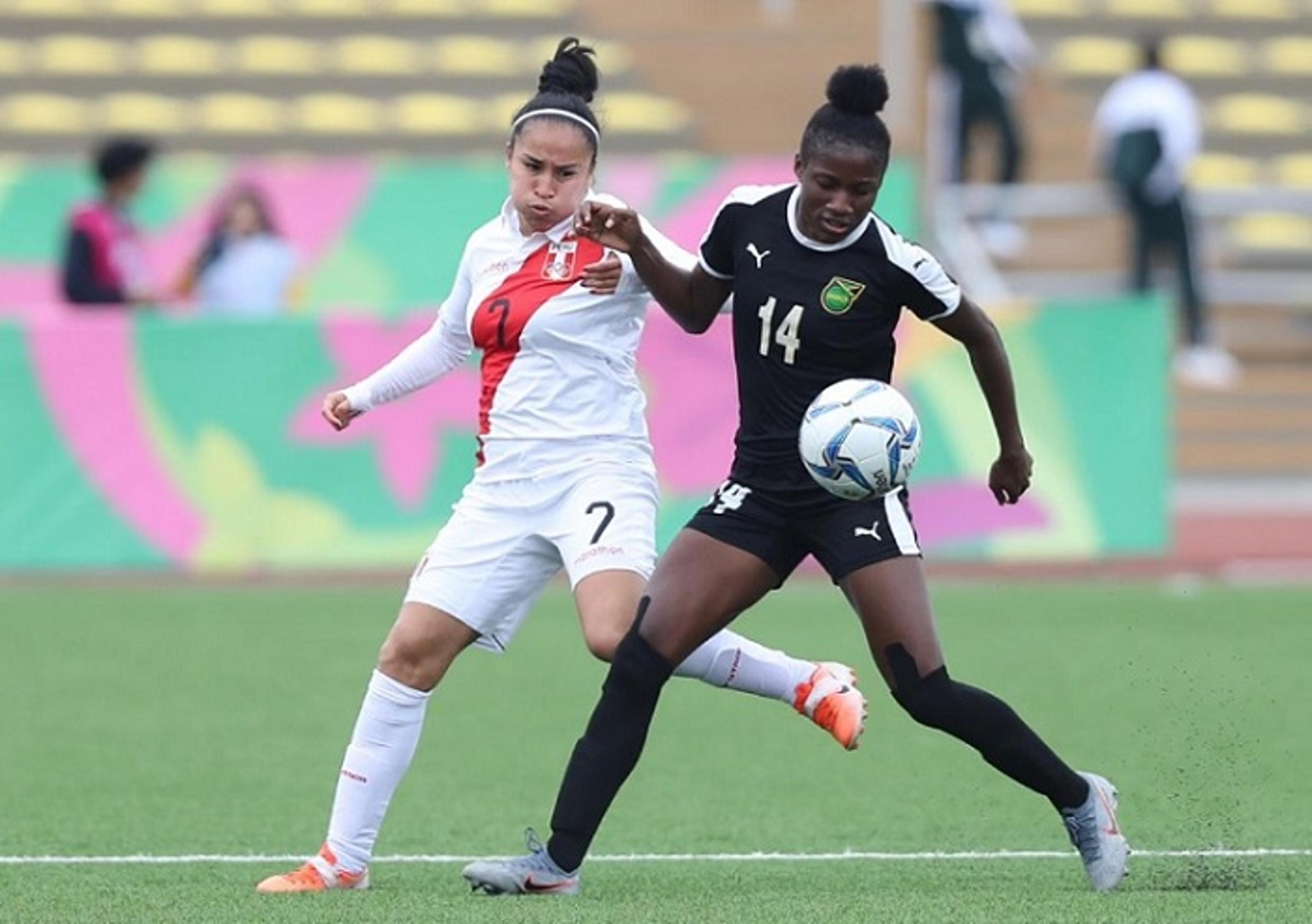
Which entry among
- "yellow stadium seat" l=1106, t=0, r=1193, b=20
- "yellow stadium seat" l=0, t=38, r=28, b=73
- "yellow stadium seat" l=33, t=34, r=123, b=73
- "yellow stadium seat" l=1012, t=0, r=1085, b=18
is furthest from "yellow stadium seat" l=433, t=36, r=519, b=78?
"yellow stadium seat" l=1106, t=0, r=1193, b=20

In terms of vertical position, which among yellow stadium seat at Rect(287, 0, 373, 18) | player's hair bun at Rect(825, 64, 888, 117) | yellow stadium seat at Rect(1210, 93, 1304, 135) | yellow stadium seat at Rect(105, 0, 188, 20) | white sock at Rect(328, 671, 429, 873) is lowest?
yellow stadium seat at Rect(1210, 93, 1304, 135)

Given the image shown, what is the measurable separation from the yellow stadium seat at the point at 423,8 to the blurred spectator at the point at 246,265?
26.7ft

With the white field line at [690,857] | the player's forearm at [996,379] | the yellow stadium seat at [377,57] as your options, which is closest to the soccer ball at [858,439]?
the player's forearm at [996,379]

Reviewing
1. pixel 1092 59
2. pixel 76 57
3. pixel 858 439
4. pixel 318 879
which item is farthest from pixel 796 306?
pixel 1092 59

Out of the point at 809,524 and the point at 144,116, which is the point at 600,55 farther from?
the point at 809,524

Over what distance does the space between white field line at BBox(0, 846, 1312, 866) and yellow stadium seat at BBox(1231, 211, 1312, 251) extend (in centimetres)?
1600

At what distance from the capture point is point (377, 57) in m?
24.9

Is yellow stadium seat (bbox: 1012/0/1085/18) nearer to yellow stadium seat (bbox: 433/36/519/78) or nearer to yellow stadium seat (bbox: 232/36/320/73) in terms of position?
yellow stadium seat (bbox: 433/36/519/78)

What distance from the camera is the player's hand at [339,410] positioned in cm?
740

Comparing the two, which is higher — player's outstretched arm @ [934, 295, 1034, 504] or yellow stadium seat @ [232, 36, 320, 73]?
player's outstretched arm @ [934, 295, 1034, 504]

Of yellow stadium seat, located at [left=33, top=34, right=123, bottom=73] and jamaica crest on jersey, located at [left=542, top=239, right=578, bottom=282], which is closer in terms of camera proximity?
jamaica crest on jersey, located at [left=542, top=239, right=578, bottom=282]

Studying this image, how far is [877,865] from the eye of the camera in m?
7.47

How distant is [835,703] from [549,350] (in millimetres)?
1190

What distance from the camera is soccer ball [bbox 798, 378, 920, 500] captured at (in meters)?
6.66
